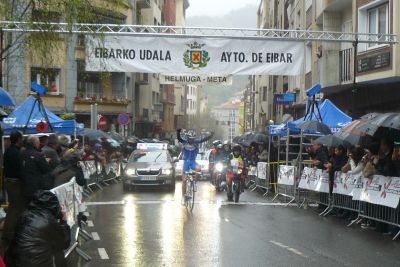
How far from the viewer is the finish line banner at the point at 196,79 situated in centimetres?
1689

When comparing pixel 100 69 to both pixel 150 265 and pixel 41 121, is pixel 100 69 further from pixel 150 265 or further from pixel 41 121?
pixel 150 265

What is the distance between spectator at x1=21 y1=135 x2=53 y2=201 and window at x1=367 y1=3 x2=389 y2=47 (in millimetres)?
12909

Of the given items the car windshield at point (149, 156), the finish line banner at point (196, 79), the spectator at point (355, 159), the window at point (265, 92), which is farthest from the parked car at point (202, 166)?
the window at point (265, 92)

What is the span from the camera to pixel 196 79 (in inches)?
667

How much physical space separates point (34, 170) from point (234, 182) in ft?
30.0

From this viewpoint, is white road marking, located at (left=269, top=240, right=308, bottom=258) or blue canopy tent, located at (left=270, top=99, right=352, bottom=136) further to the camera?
blue canopy tent, located at (left=270, top=99, right=352, bottom=136)

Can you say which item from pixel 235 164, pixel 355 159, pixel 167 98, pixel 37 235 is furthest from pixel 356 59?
pixel 167 98

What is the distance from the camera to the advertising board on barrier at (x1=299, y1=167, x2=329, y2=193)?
16.3 m

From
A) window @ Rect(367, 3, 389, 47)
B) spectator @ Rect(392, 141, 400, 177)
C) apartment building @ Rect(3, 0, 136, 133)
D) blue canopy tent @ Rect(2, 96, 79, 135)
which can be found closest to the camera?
spectator @ Rect(392, 141, 400, 177)

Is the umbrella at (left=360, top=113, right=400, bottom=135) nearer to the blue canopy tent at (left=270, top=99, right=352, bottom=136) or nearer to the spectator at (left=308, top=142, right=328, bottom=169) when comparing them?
the spectator at (left=308, top=142, right=328, bottom=169)

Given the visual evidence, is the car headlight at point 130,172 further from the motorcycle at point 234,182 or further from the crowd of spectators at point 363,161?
the crowd of spectators at point 363,161

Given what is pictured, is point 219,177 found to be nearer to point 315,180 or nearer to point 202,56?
point 315,180

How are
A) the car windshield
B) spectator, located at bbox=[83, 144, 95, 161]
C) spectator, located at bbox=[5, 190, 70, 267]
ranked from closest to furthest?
spectator, located at bbox=[5, 190, 70, 267] → spectator, located at bbox=[83, 144, 95, 161] → the car windshield

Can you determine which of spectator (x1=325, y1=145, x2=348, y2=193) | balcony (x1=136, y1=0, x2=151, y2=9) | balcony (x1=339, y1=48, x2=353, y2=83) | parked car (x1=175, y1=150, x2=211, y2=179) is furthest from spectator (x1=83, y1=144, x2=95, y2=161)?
balcony (x1=136, y1=0, x2=151, y2=9)
